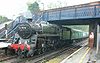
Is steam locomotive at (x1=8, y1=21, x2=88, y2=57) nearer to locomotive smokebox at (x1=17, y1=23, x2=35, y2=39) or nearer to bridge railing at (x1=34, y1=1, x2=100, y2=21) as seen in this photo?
locomotive smokebox at (x1=17, y1=23, x2=35, y2=39)

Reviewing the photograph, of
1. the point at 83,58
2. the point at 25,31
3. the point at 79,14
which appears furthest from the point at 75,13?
the point at 83,58

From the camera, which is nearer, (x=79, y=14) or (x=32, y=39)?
(x=32, y=39)

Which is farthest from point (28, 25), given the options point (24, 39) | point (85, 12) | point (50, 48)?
point (85, 12)

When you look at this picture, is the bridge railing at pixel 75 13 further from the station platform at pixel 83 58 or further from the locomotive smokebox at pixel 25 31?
the locomotive smokebox at pixel 25 31

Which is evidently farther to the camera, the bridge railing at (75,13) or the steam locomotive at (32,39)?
the bridge railing at (75,13)

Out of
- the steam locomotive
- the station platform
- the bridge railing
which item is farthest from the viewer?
the bridge railing

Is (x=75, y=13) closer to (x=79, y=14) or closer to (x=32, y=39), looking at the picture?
(x=79, y=14)

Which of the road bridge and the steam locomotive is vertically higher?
the road bridge

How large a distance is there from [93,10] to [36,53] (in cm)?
712

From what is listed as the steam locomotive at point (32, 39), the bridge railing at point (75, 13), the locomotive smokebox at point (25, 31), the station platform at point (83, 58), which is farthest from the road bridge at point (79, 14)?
the locomotive smokebox at point (25, 31)

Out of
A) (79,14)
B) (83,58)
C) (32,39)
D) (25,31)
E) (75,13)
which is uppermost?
(75,13)

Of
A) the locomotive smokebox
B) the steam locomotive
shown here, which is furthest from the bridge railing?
the locomotive smokebox

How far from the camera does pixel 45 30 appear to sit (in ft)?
59.7

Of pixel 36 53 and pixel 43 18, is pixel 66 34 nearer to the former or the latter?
pixel 43 18
